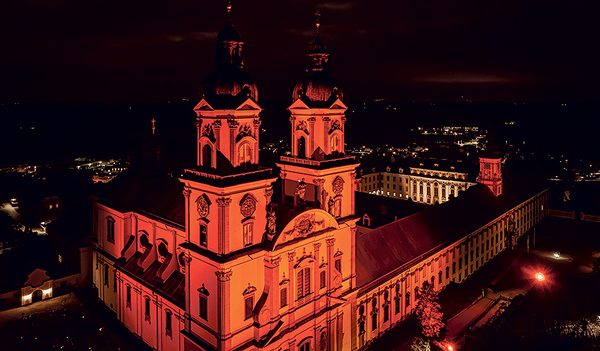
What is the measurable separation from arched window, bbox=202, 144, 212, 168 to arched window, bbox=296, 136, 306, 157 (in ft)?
23.6

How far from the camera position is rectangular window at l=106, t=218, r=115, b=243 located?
39031mm

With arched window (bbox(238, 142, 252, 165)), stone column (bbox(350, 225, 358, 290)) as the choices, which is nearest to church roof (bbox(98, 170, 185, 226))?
arched window (bbox(238, 142, 252, 165))

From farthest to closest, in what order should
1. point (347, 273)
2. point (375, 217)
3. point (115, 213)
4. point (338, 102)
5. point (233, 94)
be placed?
point (375, 217) → point (115, 213) → point (347, 273) → point (338, 102) → point (233, 94)

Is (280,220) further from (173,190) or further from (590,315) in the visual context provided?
(590,315)

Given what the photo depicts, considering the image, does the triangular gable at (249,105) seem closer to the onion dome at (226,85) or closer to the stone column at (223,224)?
the onion dome at (226,85)

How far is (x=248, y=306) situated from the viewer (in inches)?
1024

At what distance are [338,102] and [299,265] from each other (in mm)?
11330

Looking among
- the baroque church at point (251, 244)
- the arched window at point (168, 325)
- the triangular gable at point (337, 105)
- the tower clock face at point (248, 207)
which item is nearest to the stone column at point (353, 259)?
the baroque church at point (251, 244)

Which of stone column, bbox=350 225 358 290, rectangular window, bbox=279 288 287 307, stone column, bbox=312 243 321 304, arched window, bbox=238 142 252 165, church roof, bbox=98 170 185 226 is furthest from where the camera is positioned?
church roof, bbox=98 170 185 226

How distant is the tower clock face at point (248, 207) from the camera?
999 inches

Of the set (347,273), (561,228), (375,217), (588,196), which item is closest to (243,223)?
(347,273)

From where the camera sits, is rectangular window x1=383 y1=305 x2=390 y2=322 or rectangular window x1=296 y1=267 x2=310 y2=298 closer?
rectangular window x1=296 y1=267 x2=310 y2=298

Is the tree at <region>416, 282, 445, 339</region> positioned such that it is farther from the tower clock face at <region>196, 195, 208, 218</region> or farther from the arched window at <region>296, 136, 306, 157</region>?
the tower clock face at <region>196, 195, 208, 218</region>

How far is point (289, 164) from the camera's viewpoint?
1228 inches
